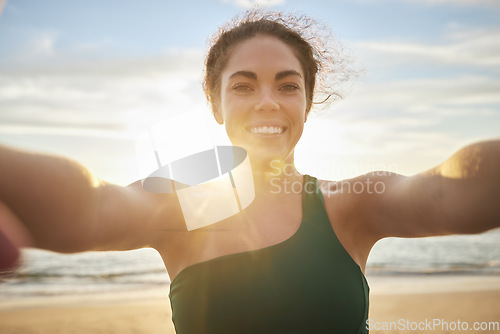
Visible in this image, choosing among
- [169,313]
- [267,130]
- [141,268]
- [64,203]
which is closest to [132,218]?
[64,203]

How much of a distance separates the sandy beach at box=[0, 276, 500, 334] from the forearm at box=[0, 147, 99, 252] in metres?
7.29

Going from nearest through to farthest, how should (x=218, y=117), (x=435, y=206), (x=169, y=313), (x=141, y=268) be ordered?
(x=435, y=206) → (x=218, y=117) → (x=169, y=313) → (x=141, y=268)

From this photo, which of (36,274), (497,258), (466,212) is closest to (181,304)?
(466,212)

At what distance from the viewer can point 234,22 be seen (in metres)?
3.00

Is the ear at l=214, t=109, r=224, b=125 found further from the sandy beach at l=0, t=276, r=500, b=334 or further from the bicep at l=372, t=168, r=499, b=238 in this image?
the sandy beach at l=0, t=276, r=500, b=334

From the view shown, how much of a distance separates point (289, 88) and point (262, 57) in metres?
0.23

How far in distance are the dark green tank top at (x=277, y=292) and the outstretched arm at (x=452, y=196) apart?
0.37 metres

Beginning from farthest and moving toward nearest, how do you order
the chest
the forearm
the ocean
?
the ocean, the chest, the forearm

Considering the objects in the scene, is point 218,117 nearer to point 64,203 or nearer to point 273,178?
point 273,178

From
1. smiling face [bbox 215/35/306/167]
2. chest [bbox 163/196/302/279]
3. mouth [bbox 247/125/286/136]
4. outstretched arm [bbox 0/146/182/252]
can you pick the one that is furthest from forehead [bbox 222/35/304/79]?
outstretched arm [bbox 0/146/182/252]

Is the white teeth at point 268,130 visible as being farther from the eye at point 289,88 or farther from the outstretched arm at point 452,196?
the outstretched arm at point 452,196

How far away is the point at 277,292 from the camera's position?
1844mm

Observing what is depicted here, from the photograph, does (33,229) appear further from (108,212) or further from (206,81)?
(206,81)

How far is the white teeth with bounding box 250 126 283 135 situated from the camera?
2240 millimetres
